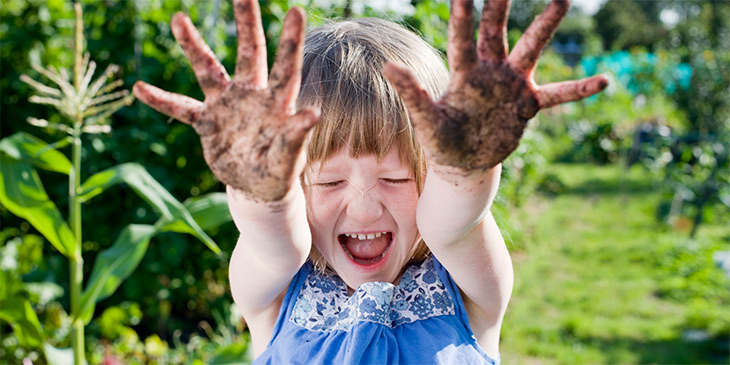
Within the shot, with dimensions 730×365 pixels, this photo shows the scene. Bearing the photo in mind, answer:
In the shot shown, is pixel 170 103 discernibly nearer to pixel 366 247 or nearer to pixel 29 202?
pixel 366 247

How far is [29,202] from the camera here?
206 centimetres

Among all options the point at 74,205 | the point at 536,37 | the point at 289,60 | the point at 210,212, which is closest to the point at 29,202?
the point at 74,205

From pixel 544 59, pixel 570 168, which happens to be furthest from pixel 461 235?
pixel 544 59

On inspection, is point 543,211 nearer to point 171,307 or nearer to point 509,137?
point 171,307

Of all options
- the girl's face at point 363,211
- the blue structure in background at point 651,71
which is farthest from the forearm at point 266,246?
the blue structure in background at point 651,71

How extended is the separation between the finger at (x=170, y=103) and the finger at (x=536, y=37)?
469 millimetres

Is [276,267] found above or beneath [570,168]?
above

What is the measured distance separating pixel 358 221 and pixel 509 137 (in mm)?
370

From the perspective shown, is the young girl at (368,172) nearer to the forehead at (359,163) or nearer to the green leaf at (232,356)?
the forehead at (359,163)

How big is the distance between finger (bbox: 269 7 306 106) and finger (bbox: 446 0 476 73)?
209 millimetres

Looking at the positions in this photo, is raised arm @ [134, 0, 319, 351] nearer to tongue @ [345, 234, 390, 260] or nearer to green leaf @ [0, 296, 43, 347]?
tongue @ [345, 234, 390, 260]

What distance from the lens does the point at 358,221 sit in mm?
1164

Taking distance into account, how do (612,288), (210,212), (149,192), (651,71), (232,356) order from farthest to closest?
(651,71)
(612,288)
(232,356)
(210,212)
(149,192)

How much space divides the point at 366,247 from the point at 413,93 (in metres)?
0.47
